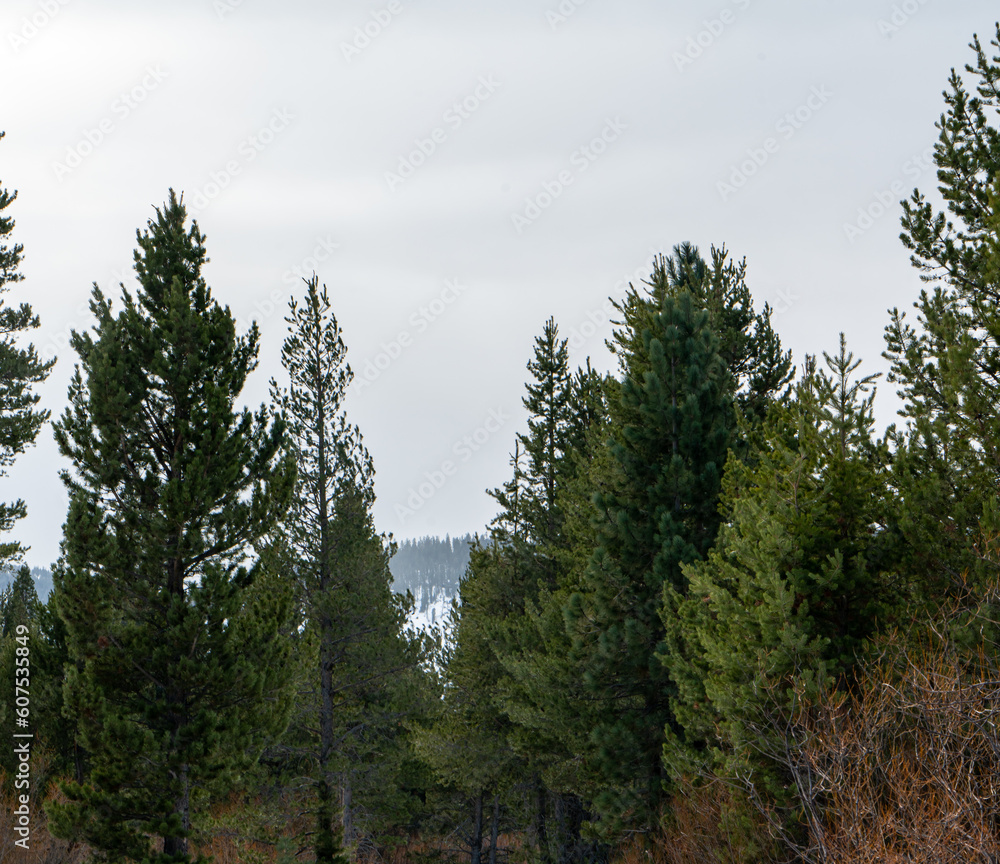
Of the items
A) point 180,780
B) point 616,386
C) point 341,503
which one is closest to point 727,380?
point 616,386

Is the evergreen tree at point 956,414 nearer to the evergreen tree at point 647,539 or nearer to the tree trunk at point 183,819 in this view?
the evergreen tree at point 647,539

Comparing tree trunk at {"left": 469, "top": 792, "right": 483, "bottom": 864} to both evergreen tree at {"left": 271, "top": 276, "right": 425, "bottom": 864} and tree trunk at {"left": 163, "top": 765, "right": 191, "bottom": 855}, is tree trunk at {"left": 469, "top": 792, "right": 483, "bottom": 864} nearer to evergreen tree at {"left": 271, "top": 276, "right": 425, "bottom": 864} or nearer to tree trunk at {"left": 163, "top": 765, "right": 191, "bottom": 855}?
evergreen tree at {"left": 271, "top": 276, "right": 425, "bottom": 864}

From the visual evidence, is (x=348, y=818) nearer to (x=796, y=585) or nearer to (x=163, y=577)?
(x=163, y=577)

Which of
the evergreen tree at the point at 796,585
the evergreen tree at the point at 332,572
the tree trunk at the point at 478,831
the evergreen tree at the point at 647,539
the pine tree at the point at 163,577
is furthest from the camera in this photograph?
the tree trunk at the point at 478,831

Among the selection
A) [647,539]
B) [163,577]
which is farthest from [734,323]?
[163,577]

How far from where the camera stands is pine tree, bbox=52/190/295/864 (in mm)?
12664

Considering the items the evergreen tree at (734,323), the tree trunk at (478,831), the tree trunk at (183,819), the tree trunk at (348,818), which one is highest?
the evergreen tree at (734,323)

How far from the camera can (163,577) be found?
1352cm

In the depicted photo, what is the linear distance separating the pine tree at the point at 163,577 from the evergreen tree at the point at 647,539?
652cm

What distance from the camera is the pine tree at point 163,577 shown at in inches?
499

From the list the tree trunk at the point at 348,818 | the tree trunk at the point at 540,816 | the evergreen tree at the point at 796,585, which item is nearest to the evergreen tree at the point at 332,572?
the tree trunk at the point at 348,818

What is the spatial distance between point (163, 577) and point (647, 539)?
9.23 metres

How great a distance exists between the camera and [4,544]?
18375 millimetres

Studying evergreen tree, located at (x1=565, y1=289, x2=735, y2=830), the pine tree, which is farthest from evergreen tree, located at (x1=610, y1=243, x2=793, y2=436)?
the pine tree
